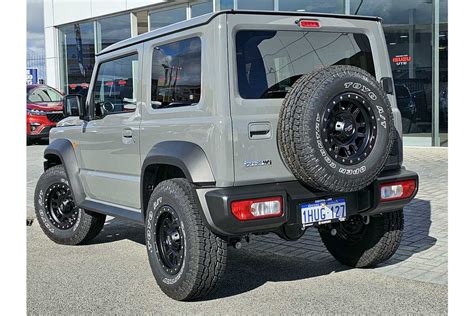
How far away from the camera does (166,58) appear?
4.58 m

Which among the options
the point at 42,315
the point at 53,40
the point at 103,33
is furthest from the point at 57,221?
the point at 53,40

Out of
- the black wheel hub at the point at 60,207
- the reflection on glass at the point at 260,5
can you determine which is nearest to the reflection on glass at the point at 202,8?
the reflection on glass at the point at 260,5

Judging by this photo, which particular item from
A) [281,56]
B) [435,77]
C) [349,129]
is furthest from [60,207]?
[435,77]

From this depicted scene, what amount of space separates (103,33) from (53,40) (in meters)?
3.41

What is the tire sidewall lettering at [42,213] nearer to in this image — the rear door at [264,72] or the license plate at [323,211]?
the rear door at [264,72]

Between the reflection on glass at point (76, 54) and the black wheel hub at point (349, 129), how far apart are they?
1821 centimetres

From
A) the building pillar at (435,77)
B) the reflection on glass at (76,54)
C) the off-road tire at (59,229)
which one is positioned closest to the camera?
the off-road tire at (59,229)

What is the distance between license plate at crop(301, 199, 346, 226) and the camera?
406 cm

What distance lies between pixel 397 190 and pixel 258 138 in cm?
121

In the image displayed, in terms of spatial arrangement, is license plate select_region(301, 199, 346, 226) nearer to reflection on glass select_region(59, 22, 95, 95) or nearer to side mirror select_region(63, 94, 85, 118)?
side mirror select_region(63, 94, 85, 118)

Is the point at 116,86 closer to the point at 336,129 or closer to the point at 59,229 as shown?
the point at 59,229

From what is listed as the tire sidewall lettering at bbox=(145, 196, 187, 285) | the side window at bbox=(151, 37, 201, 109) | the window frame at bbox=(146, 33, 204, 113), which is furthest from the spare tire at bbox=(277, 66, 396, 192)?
the tire sidewall lettering at bbox=(145, 196, 187, 285)

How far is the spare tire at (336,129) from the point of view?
12.5 feet

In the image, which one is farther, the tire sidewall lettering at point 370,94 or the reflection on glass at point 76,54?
the reflection on glass at point 76,54
